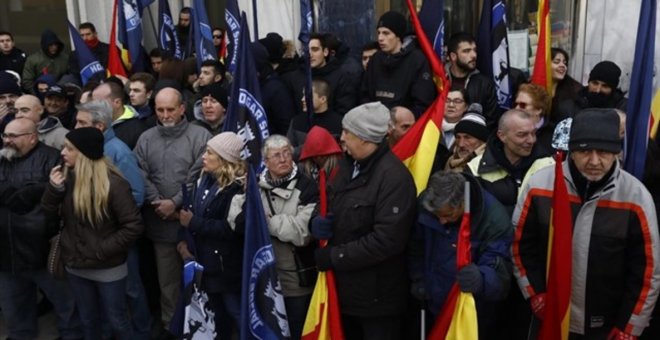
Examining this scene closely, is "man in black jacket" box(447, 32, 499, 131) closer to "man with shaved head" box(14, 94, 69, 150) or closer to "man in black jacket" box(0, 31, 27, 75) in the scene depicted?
"man with shaved head" box(14, 94, 69, 150)

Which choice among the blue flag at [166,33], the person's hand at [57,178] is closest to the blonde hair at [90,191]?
the person's hand at [57,178]

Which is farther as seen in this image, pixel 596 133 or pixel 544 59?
pixel 544 59

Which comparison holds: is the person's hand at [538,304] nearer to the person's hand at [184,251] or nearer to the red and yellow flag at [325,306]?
the red and yellow flag at [325,306]

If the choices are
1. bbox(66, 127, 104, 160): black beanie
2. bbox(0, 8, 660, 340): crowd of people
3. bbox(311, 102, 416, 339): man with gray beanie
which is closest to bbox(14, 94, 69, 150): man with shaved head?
bbox(0, 8, 660, 340): crowd of people

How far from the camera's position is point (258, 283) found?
4.46 m

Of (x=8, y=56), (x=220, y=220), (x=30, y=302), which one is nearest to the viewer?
(x=220, y=220)

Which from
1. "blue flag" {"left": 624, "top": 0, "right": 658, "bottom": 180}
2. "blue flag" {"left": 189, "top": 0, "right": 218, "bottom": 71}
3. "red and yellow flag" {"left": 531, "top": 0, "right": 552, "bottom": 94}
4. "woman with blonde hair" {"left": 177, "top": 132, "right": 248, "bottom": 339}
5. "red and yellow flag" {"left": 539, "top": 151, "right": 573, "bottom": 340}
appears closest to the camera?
"red and yellow flag" {"left": 539, "top": 151, "right": 573, "bottom": 340}

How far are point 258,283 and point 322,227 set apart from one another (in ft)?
1.87

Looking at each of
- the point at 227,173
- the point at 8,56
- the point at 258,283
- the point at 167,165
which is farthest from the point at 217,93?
the point at 8,56

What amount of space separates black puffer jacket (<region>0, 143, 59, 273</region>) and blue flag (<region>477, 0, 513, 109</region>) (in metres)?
3.74

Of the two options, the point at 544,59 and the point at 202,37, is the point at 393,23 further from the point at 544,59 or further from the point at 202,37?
the point at 202,37

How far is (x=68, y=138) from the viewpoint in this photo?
476 cm

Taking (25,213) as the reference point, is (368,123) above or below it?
above

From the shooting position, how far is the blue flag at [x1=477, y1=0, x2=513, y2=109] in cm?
648
